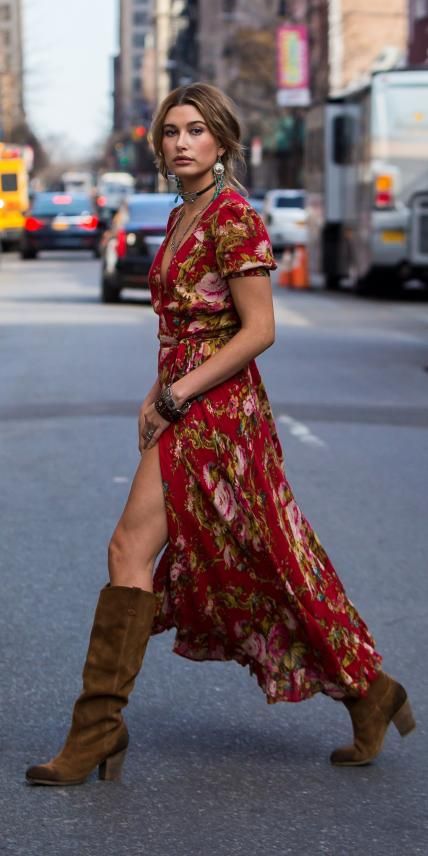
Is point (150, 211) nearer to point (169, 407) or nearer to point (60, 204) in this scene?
point (60, 204)

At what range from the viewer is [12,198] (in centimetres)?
5519

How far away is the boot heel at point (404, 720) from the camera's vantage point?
4848mm

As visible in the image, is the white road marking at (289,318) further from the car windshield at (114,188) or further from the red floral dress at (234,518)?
the car windshield at (114,188)

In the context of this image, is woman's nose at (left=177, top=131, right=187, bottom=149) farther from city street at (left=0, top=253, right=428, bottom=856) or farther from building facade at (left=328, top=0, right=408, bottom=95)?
building facade at (left=328, top=0, right=408, bottom=95)

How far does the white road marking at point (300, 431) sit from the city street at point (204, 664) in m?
0.02

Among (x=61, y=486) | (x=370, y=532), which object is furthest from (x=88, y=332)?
(x=370, y=532)

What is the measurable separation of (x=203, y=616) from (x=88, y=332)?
17146mm

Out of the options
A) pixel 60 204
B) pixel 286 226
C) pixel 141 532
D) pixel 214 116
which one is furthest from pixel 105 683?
pixel 60 204

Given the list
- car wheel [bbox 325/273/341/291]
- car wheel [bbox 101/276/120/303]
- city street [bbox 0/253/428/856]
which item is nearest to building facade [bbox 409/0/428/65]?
car wheel [bbox 325/273/341/291]

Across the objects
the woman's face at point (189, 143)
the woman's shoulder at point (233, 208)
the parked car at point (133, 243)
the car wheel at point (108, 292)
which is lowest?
the car wheel at point (108, 292)

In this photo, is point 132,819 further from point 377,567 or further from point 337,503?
point 337,503

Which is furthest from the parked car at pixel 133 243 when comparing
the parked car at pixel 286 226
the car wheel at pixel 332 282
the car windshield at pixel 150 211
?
the parked car at pixel 286 226

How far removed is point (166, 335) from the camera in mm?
4664

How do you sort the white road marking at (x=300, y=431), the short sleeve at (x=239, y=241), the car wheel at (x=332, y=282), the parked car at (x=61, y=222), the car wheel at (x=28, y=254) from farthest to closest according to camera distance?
the car wheel at (x=28, y=254) → the parked car at (x=61, y=222) → the car wheel at (x=332, y=282) → the white road marking at (x=300, y=431) → the short sleeve at (x=239, y=241)
